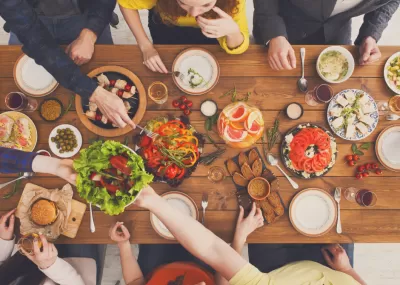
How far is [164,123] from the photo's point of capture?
1746 mm

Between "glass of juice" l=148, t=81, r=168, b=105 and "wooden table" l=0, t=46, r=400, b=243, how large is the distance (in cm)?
4

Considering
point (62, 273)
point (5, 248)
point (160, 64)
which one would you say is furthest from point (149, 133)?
point (5, 248)

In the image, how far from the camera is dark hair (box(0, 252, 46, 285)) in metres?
1.77

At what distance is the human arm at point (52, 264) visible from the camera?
172 cm

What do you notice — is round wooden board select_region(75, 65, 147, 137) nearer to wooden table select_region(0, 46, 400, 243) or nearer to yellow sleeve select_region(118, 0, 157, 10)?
wooden table select_region(0, 46, 400, 243)

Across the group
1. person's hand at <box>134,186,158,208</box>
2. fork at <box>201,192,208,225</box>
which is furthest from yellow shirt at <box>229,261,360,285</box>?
person's hand at <box>134,186,158,208</box>

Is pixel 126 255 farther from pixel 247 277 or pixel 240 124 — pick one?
pixel 240 124

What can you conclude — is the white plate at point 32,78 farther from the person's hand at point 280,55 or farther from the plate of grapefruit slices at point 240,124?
the person's hand at point 280,55

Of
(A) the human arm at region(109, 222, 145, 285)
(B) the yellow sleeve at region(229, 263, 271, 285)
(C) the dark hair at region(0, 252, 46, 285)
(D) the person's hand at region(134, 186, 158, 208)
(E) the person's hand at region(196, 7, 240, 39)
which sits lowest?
(C) the dark hair at region(0, 252, 46, 285)

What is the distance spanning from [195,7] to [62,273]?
1.60m

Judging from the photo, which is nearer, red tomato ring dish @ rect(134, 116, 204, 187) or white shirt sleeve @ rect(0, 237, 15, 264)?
red tomato ring dish @ rect(134, 116, 204, 187)

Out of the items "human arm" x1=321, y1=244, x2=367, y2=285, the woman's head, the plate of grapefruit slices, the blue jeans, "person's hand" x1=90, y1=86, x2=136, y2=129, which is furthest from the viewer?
the blue jeans

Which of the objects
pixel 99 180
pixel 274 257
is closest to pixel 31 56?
pixel 99 180

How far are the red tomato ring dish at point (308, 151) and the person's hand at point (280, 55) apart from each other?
1.16 feet
